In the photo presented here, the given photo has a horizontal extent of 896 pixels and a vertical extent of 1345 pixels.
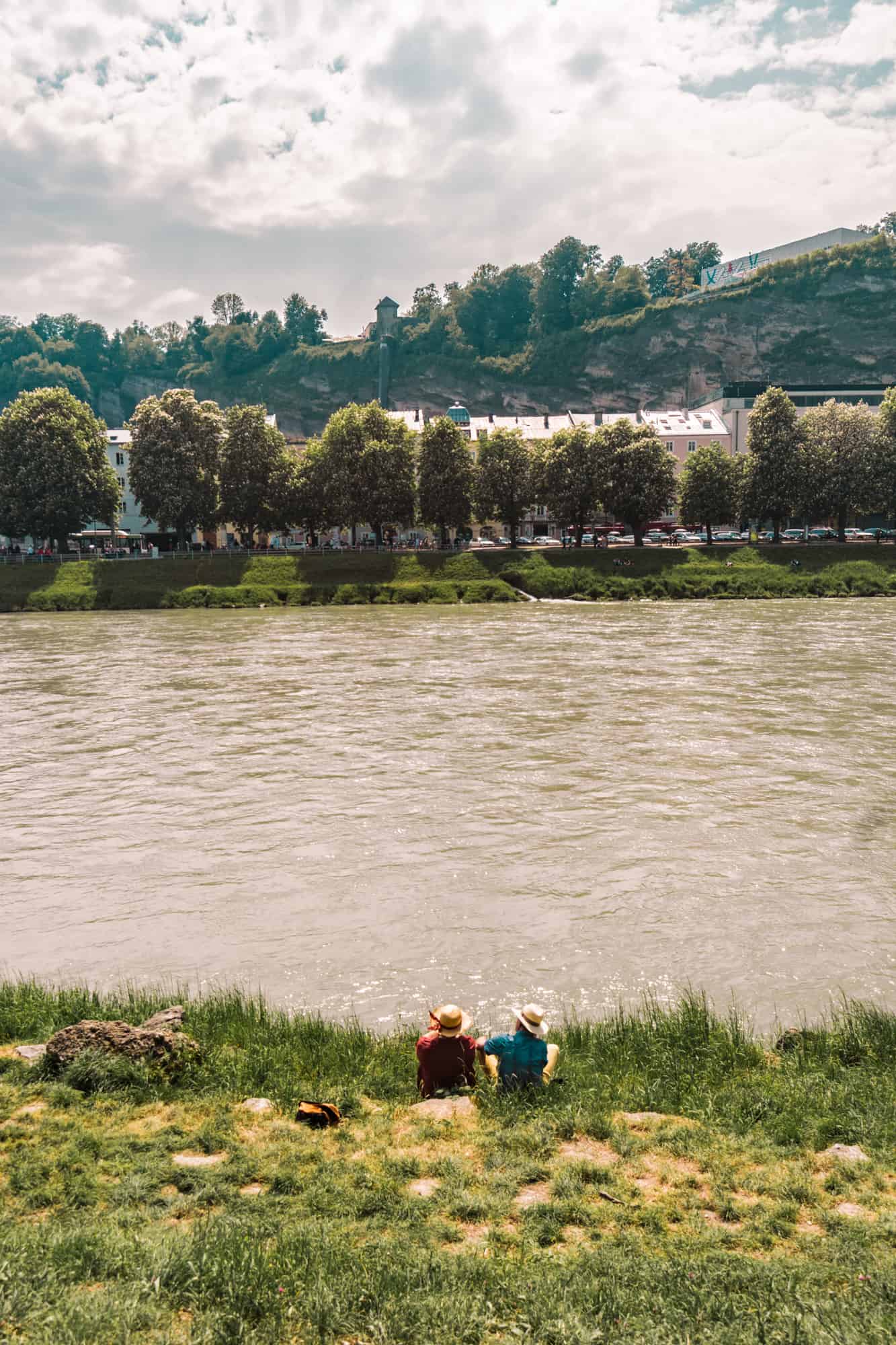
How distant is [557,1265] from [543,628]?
183ft

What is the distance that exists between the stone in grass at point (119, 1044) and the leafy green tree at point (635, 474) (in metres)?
92.2

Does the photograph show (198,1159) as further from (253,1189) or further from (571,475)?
(571,475)

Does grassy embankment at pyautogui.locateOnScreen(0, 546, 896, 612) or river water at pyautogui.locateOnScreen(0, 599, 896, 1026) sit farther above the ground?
grassy embankment at pyautogui.locateOnScreen(0, 546, 896, 612)

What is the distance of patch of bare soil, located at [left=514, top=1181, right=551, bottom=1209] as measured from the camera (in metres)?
7.42

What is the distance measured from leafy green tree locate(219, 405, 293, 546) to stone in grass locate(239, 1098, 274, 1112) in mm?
97914

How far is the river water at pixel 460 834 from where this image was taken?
13742 mm

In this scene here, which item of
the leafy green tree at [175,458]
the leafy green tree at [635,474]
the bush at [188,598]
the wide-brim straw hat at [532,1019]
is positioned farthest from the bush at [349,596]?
the wide-brim straw hat at [532,1019]

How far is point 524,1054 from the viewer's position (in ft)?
31.7

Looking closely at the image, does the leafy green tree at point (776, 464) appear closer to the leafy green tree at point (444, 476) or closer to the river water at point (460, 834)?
the leafy green tree at point (444, 476)

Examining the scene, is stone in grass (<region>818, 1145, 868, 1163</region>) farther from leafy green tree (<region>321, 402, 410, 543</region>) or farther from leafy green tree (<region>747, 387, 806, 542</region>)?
leafy green tree (<region>747, 387, 806, 542</region>)

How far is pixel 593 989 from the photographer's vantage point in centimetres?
1296

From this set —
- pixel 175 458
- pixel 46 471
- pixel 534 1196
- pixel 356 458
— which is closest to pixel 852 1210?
pixel 534 1196

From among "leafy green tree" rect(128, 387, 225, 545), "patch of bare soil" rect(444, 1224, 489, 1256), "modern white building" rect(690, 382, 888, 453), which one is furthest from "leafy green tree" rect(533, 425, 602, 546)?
"patch of bare soil" rect(444, 1224, 489, 1256)

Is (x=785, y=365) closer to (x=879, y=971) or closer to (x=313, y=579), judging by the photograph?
(x=313, y=579)
